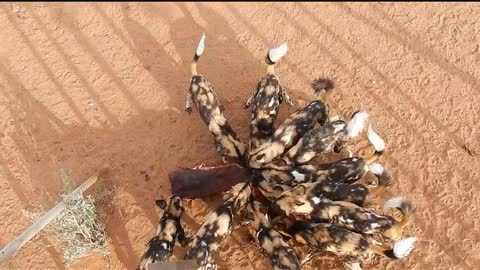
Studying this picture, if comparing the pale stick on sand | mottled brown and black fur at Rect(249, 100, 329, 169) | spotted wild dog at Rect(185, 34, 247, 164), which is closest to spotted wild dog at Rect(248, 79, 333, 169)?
mottled brown and black fur at Rect(249, 100, 329, 169)

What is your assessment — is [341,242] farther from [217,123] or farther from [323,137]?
[217,123]

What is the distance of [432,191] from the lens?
22.8 feet

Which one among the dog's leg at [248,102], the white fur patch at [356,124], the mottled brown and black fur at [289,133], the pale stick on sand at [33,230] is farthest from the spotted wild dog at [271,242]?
the pale stick on sand at [33,230]

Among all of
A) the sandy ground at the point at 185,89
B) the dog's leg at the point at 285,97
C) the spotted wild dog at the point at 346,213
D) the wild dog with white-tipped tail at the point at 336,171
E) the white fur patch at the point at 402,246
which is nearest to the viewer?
the white fur patch at the point at 402,246

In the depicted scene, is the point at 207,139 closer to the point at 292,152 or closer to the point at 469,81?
the point at 292,152

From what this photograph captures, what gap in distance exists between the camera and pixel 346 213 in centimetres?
622

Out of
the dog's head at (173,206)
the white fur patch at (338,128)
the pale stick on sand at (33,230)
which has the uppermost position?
the pale stick on sand at (33,230)

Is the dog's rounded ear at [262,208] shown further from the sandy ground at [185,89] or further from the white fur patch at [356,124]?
the white fur patch at [356,124]

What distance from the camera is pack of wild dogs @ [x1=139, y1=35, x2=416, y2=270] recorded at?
6.16 m

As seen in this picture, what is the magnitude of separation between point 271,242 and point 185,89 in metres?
2.65

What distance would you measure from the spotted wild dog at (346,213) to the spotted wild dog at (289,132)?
0.62 meters

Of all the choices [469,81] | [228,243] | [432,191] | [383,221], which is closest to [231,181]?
[228,243]

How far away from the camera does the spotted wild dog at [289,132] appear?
6727 millimetres

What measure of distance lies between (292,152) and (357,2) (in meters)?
2.96
